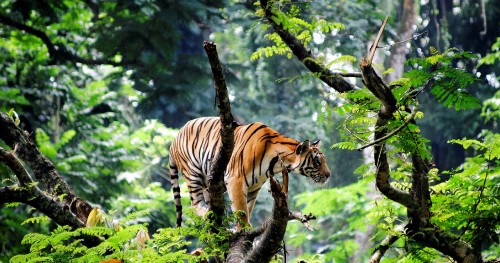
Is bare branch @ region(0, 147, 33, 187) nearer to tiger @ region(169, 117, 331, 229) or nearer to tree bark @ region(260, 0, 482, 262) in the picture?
tiger @ region(169, 117, 331, 229)

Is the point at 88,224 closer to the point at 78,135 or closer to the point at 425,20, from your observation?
the point at 78,135

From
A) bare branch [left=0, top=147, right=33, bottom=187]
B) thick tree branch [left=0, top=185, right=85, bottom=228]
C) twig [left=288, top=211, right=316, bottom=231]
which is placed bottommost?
twig [left=288, top=211, right=316, bottom=231]

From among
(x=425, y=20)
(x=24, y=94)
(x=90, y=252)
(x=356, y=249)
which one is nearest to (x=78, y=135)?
(x=24, y=94)

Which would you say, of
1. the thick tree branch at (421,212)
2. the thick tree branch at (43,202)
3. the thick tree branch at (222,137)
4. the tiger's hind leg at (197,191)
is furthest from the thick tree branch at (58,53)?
the thick tree branch at (421,212)

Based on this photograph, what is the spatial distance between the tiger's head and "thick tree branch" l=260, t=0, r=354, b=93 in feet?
1.89

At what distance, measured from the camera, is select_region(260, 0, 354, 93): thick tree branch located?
5.05 metres

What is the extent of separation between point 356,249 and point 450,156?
6.12 metres

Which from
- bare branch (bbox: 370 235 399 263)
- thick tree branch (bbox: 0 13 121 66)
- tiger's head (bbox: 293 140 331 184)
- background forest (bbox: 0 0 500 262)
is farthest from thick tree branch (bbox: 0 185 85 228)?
thick tree branch (bbox: 0 13 121 66)

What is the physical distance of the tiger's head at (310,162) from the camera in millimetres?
5535

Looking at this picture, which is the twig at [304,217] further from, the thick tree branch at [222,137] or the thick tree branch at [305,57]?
the thick tree branch at [305,57]

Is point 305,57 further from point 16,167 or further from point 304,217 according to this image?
point 16,167

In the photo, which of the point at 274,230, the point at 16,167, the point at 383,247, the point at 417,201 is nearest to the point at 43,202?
the point at 16,167

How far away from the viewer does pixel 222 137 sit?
4.17 m

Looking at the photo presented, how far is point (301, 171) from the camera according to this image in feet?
18.4
